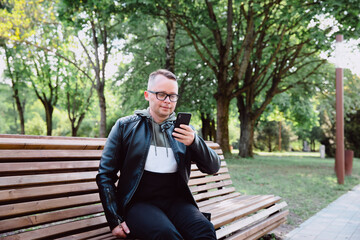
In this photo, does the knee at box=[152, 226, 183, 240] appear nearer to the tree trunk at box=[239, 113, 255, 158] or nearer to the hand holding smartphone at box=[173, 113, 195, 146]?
the hand holding smartphone at box=[173, 113, 195, 146]

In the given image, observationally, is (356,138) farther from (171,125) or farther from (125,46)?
(171,125)

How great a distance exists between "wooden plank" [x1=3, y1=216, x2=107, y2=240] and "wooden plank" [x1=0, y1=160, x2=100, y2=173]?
43 cm

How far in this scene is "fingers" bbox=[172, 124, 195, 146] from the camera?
2.37m

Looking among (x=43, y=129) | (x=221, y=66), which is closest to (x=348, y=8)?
(x=221, y=66)

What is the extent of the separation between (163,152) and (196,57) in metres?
17.0

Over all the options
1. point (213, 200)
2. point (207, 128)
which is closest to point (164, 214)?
point (213, 200)

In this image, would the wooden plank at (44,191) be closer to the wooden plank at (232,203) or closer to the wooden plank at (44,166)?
the wooden plank at (44,166)

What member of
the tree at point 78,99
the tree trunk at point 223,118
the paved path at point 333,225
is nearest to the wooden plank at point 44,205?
the paved path at point 333,225

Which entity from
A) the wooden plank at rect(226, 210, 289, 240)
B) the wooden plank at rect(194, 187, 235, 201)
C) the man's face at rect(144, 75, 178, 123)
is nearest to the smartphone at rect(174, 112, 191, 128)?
the man's face at rect(144, 75, 178, 123)

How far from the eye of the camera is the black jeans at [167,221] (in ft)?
7.42

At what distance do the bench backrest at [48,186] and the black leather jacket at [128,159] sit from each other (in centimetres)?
35

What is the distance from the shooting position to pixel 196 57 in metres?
19.1

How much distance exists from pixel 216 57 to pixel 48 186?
50.0ft

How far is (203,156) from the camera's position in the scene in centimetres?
256
